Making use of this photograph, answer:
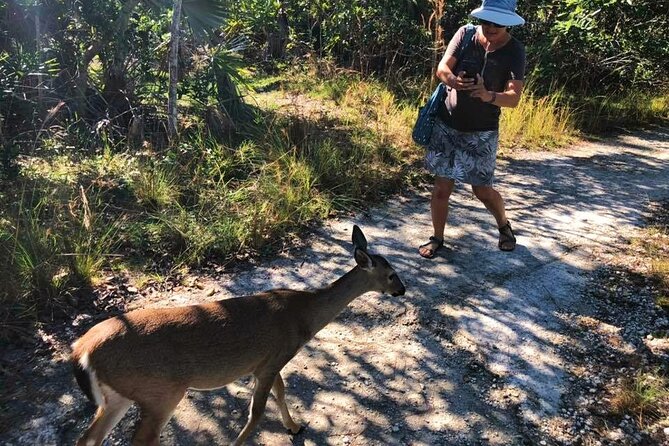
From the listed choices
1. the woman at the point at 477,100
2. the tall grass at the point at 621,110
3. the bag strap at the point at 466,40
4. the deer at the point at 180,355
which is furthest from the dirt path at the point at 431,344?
the tall grass at the point at 621,110

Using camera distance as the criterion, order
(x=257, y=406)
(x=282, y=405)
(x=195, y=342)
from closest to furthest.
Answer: (x=195, y=342)
(x=257, y=406)
(x=282, y=405)

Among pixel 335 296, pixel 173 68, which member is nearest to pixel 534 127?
pixel 173 68

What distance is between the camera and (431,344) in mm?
3875

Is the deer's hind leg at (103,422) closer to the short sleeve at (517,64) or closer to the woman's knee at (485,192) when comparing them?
the woman's knee at (485,192)

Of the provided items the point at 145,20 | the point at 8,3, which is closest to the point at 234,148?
the point at 145,20

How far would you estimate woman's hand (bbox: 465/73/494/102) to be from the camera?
388 cm

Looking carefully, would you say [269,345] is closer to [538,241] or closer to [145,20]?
[538,241]

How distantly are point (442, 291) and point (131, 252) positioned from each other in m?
2.63

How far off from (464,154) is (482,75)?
0.65 m

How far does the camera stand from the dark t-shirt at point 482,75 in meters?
3.99

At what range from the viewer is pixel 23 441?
2.93m

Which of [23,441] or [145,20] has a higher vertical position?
[145,20]

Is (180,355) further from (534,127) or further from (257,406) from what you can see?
(534,127)

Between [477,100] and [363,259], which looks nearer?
[363,259]
